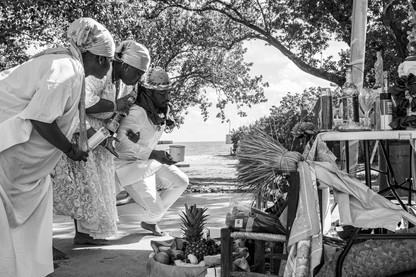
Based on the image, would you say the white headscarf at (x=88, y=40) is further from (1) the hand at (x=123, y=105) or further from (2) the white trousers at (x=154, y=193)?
(2) the white trousers at (x=154, y=193)

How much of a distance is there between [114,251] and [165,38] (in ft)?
42.0

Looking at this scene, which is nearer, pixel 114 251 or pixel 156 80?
pixel 114 251

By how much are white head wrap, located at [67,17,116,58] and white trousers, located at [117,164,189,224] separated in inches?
93.8

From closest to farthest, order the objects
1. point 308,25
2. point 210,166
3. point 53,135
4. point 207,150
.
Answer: point 53,135 < point 308,25 < point 210,166 < point 207,150

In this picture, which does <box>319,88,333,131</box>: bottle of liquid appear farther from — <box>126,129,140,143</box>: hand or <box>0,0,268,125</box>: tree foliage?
<box>0,0,268,125</box>: tree foliage

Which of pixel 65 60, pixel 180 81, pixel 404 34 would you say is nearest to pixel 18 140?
pixel 65 60

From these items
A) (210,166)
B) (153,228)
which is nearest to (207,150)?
(210,166)

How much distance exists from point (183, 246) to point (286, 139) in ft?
3.84

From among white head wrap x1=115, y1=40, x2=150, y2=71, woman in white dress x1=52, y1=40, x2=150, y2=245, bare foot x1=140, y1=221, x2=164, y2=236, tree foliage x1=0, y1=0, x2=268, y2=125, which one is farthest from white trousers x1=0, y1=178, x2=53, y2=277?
tree foliage x1=0, y1=0, x2=268, y2=125

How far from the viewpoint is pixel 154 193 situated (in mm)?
6152

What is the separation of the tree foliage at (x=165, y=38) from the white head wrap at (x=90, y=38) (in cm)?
653

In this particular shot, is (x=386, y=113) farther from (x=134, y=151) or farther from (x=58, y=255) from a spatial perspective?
(x=58, y=255)

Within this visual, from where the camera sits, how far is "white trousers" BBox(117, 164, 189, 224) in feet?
20.0

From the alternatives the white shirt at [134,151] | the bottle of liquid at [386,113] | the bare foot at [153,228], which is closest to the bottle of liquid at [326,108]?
the bottle of liquid at [386,113]
